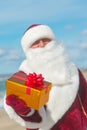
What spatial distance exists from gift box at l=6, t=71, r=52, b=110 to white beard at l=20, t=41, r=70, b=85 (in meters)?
0.31

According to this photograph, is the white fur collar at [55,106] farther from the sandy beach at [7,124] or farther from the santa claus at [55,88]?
the sandy beach at [7,124]

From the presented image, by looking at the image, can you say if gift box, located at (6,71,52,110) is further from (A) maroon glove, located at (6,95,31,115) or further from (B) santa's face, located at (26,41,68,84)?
(B) santa's face, located at (26,41,68,84)

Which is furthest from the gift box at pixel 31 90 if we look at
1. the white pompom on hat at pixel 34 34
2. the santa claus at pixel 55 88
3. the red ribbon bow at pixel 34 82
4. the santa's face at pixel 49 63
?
the white pompom on hat at pixel 34 34

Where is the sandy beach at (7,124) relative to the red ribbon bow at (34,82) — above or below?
below

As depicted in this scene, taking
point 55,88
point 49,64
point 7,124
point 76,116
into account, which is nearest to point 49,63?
point 49,64

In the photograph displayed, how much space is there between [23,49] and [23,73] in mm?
259

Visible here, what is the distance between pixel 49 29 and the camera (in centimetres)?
349

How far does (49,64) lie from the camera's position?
3.19 m

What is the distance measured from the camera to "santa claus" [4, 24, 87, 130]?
307 cm

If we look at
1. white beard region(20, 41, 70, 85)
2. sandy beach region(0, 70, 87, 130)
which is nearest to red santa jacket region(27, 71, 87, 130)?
white beard region(20, 41, 70, 85)

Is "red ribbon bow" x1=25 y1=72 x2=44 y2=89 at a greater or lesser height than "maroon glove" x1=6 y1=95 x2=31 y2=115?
greater

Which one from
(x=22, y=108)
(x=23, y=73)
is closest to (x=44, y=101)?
(x=22, y=108)

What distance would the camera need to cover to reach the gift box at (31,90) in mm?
2777

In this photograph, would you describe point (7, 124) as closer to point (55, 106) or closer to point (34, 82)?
point (55, 106)
